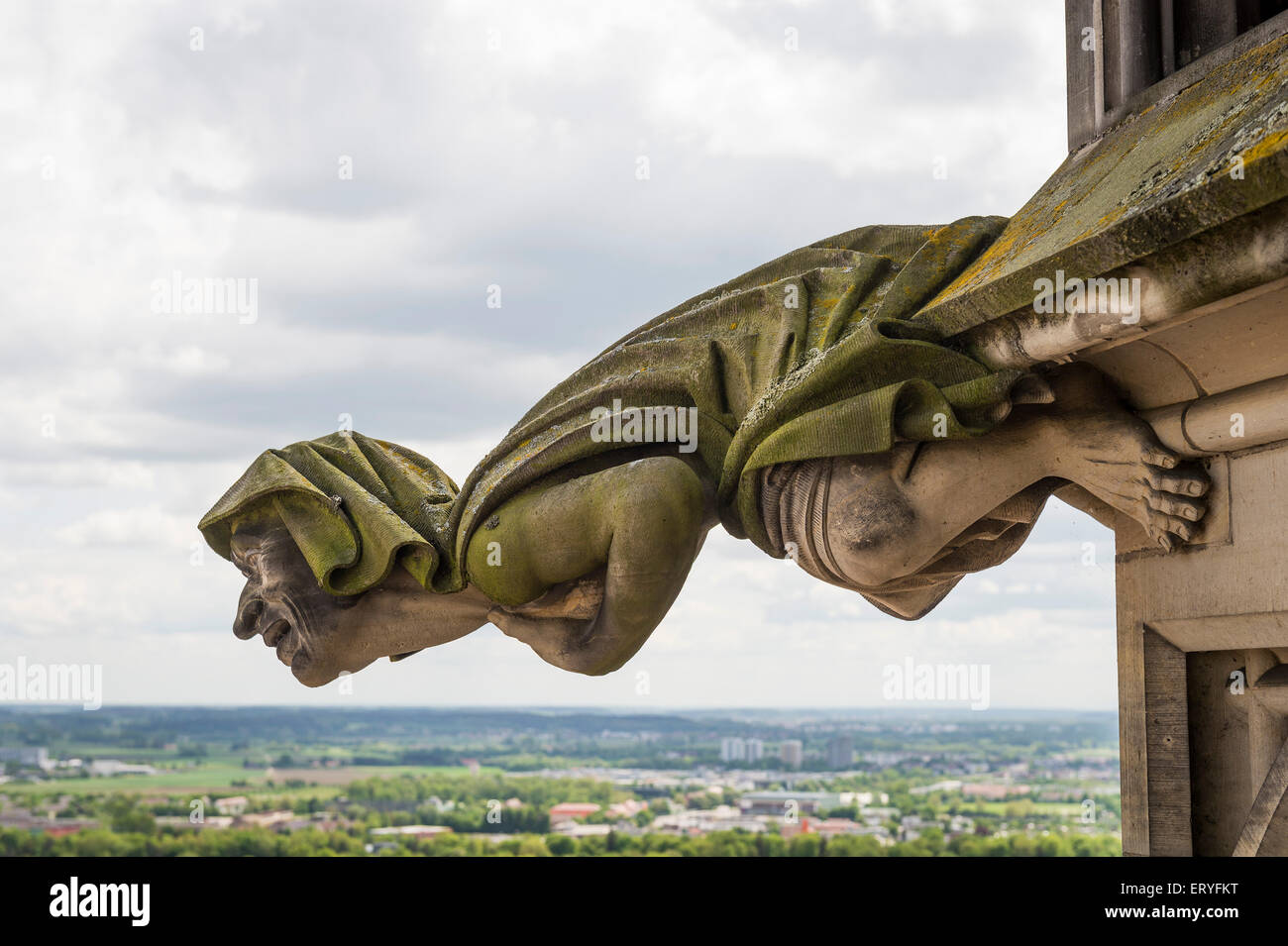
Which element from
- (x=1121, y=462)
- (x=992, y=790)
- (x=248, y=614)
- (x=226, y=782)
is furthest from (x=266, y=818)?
(x=1121, y=462)

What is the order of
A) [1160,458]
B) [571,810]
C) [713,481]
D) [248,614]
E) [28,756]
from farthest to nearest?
[28,756] → [571,810] → [248,614] → [713,481] → [1160,458]

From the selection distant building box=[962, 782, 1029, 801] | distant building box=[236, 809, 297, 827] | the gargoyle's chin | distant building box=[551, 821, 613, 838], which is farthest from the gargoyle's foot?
distant building box=[962, 782, 1029, 801]

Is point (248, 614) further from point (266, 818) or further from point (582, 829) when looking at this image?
point (266, 818)

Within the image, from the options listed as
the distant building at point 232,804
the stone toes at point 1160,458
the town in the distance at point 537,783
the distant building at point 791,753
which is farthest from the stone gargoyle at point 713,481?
the distant building at point 791,753

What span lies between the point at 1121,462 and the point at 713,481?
124cm

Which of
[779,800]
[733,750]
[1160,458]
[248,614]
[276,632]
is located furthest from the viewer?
[733,750]

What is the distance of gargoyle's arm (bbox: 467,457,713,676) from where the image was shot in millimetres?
4320

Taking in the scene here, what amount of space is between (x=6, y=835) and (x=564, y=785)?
19.8 metres

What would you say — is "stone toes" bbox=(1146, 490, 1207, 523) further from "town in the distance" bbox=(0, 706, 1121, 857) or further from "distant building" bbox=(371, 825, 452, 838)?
"distant building" bbox=(371, 825, 452, 838)

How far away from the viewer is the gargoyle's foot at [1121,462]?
372 cm

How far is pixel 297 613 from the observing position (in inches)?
197

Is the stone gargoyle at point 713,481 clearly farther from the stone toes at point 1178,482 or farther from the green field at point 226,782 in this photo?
the green field at point 226,782

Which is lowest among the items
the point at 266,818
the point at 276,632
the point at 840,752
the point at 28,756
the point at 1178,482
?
the point at 266,818

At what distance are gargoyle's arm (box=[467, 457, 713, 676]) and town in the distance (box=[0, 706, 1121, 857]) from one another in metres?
30.2
